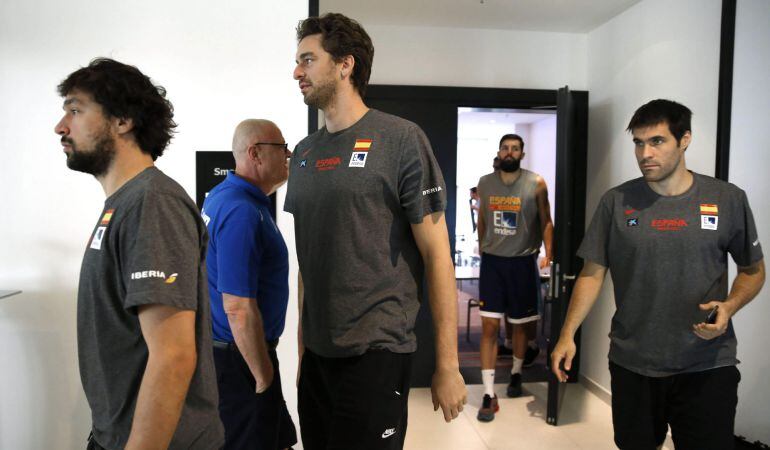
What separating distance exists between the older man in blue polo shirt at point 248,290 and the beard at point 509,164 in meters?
2.34

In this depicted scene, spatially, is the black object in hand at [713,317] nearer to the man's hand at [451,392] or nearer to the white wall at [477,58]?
the man's hand at [451,392]

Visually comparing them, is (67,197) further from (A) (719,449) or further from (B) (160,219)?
(A) (719,449)

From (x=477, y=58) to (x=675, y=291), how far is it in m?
2.63

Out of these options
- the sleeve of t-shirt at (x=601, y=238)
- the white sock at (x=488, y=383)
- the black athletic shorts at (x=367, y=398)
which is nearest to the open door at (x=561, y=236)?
the white sock at (x=488, y=383)

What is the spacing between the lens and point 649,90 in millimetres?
3350

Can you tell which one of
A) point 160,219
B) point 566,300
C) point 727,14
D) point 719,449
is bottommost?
point 719,449

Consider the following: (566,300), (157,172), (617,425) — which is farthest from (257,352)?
(566,300)

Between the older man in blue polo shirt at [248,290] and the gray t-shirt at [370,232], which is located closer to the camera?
the gray t-shirt at [370,232]

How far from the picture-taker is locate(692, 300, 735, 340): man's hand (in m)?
1.73

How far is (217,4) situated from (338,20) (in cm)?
131

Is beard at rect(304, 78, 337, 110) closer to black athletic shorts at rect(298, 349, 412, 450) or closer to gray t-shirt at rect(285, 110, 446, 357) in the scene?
gray t-shirt at rect(285, 110, 446, 357)

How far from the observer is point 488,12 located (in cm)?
364

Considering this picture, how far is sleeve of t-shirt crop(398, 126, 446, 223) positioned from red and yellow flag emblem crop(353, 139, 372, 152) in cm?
9

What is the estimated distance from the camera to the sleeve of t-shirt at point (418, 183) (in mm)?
1338
